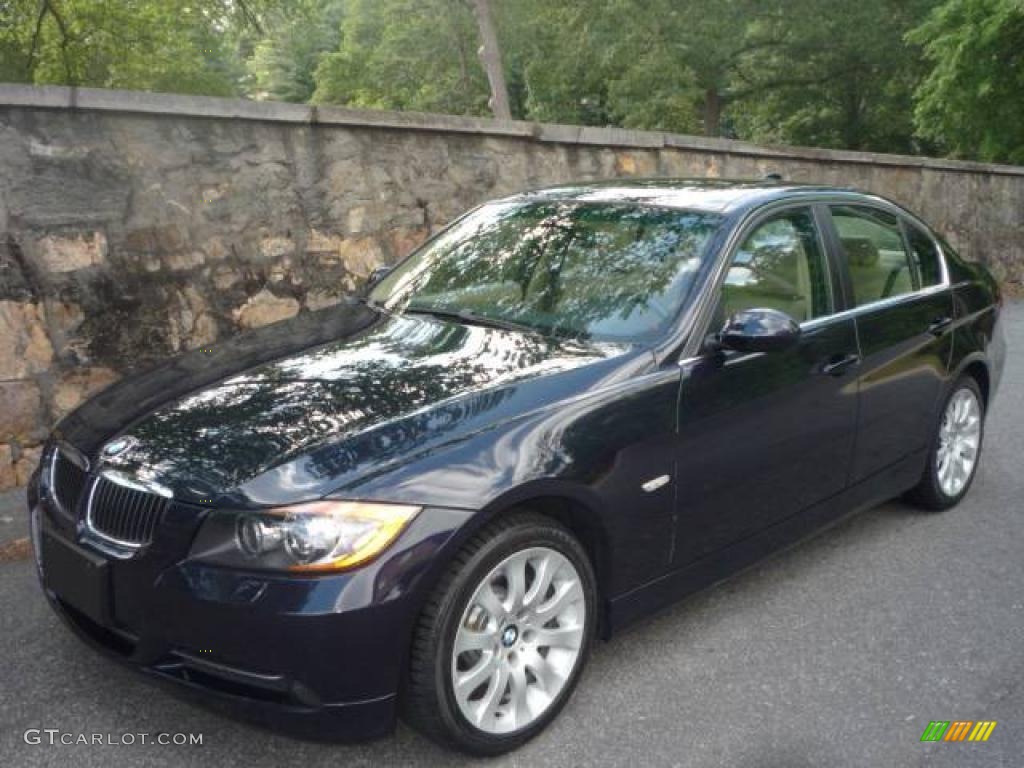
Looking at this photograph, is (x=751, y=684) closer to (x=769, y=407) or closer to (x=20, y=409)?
(x=769, y=407)

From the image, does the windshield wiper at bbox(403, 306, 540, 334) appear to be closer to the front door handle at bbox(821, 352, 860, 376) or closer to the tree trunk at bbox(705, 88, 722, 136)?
the front door handle at bbox(821, 352, 860, 376)

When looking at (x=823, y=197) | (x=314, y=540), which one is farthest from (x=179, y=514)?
(x=823, y=197)

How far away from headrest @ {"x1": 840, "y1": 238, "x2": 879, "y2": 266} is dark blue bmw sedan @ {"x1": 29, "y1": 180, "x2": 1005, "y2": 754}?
0.02 metres

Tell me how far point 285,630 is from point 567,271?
5.94 ft

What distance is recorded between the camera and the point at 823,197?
407 centimetres

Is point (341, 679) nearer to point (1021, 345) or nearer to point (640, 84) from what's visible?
point (1021, 345)

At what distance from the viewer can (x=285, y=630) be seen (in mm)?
2346

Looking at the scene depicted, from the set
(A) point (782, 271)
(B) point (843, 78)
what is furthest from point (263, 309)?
(B) point (843, 78)

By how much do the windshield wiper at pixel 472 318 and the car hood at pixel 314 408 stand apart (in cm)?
5

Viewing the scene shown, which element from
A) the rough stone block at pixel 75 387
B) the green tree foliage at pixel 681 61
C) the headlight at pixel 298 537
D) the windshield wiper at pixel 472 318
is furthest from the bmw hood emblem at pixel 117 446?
the green tree foliage at pixel 681 61

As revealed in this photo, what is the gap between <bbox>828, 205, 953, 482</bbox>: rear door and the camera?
3.98 meters

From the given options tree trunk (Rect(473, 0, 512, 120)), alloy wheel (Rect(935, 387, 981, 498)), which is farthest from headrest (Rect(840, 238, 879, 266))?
tree trunk (Rect(473, 0, 512, 120))

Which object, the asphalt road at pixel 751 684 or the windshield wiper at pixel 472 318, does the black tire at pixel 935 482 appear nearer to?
the asphalt road at pixel 751 684

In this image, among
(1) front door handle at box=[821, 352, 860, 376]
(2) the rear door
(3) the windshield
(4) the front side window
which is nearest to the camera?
(3) the windshield
